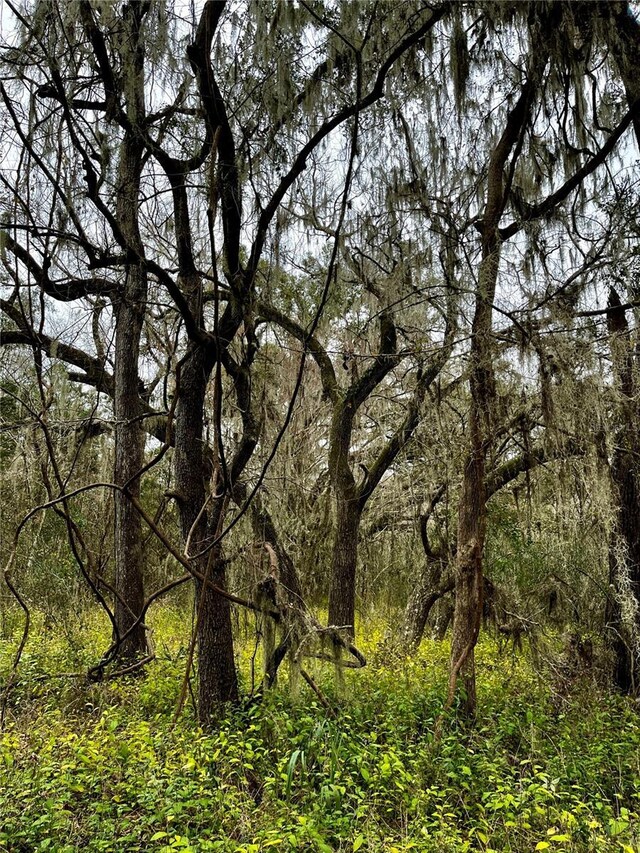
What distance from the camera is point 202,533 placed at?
406 centimetres

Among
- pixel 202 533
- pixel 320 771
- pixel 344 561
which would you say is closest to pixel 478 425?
pixel 202 533

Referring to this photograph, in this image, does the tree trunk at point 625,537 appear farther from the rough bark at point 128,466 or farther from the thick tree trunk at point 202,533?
the rough bark at point 128,466

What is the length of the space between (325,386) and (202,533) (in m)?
2.71

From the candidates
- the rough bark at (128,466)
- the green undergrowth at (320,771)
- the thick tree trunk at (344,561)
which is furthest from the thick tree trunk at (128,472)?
the thick tree trunk at (344,561)

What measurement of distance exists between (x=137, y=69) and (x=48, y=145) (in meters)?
0.58

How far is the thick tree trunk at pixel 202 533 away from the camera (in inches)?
154

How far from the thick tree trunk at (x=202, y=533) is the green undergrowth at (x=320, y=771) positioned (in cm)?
22

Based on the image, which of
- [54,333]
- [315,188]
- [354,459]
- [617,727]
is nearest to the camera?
[315,188]

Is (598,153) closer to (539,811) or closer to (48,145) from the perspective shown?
(48,145)

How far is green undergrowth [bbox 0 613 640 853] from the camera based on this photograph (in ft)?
8.00

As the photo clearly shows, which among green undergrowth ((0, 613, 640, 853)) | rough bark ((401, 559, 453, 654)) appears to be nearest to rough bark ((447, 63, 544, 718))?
green undergrowth ((0, 613, 640, 853))

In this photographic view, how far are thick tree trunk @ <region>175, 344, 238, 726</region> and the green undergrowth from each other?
22cm

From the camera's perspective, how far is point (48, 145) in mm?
2965

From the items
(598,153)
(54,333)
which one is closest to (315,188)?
(598,153)
